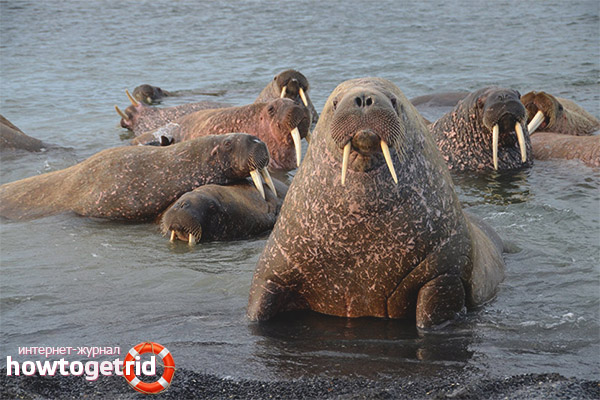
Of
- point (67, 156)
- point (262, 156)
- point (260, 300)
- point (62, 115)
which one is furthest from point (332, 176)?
point (62, 115)

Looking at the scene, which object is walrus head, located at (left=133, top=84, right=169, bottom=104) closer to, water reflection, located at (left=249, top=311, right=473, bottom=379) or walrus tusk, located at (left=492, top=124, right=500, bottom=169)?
walrus tusk, located at (left=492, top=124, right=500, bottom=169)

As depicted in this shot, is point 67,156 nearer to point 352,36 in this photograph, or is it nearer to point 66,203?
point 66,203

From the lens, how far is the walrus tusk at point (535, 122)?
11.4 m

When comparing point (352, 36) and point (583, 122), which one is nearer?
point (583, 122)

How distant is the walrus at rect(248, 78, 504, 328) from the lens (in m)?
4.98

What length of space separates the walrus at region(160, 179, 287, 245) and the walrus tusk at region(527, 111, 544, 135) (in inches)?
181

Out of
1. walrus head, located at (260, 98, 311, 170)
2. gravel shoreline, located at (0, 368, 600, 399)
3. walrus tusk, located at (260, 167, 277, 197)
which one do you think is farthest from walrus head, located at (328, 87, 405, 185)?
walrus head, located at (260, 98, 311, 170)

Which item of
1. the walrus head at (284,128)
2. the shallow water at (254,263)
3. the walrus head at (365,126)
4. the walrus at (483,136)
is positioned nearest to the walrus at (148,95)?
the shallow water at (254,263)

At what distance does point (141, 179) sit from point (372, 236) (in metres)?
3.93

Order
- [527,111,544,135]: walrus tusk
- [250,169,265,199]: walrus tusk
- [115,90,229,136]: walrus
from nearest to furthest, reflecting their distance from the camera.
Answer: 1. [250,169,265,199]: walrus tusk
2. [527,111,544,135]: walrus tusk
3. [115,90,229,136]: walrus

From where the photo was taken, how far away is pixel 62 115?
16.0 meters

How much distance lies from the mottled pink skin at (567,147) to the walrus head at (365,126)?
613 cm

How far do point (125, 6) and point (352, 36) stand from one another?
12.9 meters

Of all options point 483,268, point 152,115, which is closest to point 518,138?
point 483,268
